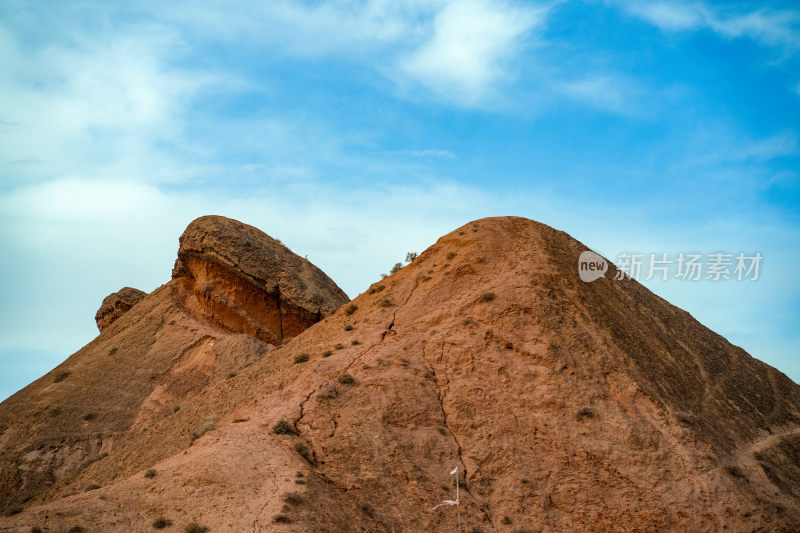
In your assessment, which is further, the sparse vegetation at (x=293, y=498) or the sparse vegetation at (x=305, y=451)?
the sparse vegetation at (x=305, y=451)

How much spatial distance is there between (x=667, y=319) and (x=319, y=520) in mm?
16142

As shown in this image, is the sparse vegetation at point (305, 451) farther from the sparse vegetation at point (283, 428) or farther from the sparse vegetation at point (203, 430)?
the sparse vegetation at point (203, 430)

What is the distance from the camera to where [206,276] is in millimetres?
31406

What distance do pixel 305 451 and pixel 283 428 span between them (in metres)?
0.98

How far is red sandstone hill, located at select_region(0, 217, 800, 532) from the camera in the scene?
16.6m

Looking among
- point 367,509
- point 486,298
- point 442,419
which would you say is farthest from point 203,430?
point 486,298

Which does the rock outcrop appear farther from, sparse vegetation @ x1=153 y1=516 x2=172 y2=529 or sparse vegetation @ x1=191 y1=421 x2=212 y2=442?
sparse vegetation @ x1=153 y1=516 x2=172 y2=529

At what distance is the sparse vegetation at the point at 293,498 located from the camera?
15.3 m

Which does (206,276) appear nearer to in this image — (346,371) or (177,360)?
(177,360)

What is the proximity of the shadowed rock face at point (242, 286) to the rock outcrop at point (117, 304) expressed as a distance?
18.6 ft

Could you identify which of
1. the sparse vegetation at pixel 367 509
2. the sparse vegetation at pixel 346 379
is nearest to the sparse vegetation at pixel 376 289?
the sparse vegetation at pixel 346 379

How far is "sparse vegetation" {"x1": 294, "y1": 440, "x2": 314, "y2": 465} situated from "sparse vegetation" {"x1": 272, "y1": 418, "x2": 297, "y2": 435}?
497 millimetres

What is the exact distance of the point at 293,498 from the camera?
15.4 metres

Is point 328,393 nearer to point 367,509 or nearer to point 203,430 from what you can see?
point 203,430
